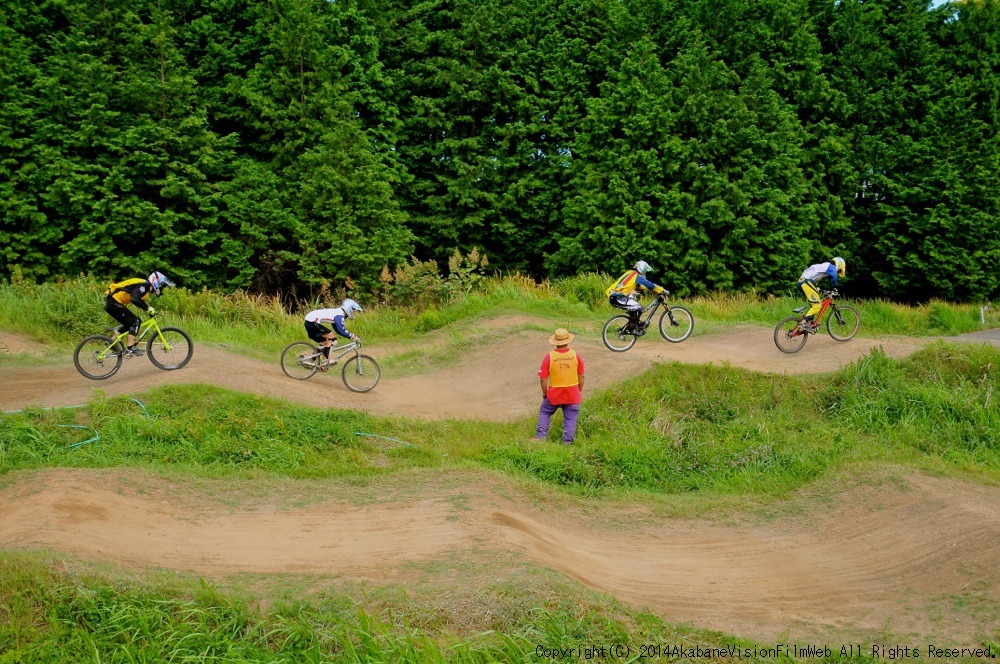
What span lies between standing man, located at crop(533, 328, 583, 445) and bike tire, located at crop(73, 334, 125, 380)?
7443mm

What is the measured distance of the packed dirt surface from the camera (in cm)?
1372

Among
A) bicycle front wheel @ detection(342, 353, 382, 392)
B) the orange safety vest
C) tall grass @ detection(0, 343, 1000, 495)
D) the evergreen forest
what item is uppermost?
the evergreen forest

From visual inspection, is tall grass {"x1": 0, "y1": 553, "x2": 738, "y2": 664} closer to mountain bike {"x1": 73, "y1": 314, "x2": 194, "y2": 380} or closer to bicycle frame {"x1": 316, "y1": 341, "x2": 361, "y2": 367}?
mountain bike {"x1": 73, "y1": 314, "x2": 194, "y2": 380}

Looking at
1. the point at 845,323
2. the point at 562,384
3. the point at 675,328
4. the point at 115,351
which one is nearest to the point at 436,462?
the point at 562,384

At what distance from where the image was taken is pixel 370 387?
50.4 feet

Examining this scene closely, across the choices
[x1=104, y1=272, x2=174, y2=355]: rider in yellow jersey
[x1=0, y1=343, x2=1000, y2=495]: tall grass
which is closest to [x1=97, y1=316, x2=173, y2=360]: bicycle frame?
[x1=104, y1=272, x2=174, y2=355]: rider in yellow jersey

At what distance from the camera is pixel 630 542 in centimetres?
920

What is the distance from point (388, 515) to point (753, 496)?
186 inches

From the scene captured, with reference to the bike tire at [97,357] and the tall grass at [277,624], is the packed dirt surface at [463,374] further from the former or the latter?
the tall grass at [277,624]

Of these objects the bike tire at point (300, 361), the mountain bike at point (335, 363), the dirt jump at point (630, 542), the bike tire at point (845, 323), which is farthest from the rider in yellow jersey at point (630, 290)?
the dirt jump at point (630, 542)

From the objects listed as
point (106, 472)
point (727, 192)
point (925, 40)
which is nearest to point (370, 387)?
point (106, 472)

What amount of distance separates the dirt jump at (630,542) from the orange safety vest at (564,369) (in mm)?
2181

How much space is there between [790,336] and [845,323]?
1540 millimetres

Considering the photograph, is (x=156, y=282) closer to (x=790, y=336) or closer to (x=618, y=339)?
(x=618, y=339)
